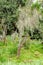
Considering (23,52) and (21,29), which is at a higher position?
(21,29)

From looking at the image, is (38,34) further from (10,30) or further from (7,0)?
(7,0)

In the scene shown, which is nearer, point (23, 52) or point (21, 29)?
point (23, 52)

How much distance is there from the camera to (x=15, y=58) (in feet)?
41.7

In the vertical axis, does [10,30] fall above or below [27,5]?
below

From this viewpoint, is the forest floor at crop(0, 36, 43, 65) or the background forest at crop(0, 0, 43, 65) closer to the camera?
the forest floor at crop(0, 36, 43, 65)

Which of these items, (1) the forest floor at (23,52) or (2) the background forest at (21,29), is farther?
(2) the background forest at (21,29)

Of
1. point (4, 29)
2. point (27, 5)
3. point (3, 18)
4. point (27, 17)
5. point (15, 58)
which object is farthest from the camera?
point (27, 5)

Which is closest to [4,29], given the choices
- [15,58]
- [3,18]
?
[3,18]

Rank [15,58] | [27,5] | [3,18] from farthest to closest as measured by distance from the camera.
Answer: [27,5] → [3,18] → [15,58]

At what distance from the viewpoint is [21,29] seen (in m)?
17.4

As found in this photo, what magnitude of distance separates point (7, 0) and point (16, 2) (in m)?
0.98

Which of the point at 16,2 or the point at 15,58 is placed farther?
the point at 16,2

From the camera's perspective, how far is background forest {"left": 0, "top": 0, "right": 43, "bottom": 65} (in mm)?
14355

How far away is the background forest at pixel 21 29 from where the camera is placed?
1435 centimetres
